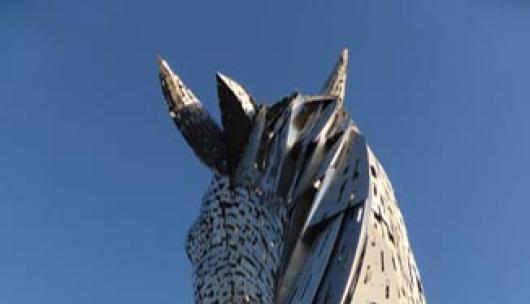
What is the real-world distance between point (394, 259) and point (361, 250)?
32.9 inches

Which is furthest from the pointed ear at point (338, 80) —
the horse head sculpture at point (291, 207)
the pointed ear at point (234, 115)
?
the pointed ear at point (234, 115)

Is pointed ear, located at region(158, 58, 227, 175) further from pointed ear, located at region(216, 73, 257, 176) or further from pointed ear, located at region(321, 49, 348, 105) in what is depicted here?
pointed ear, located at region(321, 49, 348, 105)

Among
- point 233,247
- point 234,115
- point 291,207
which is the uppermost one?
point 234,115

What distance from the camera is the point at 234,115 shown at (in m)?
17.9

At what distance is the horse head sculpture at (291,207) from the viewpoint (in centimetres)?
1145

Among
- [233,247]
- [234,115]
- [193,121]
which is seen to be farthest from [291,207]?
[193,121]

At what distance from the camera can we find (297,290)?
11.5m

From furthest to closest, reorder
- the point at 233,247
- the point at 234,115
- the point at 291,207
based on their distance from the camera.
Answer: the point at 234,115 < the point at 233,247 < the point at 291,207

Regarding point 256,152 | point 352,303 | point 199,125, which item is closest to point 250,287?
point 256,152

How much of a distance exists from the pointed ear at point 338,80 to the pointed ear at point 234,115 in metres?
2.03

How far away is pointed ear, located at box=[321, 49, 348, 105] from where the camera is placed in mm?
19672

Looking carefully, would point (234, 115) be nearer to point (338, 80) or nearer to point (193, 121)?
A: point (193, 121)

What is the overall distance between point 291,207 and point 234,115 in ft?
15.9

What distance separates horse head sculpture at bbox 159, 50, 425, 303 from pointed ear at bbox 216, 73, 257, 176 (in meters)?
0.02
